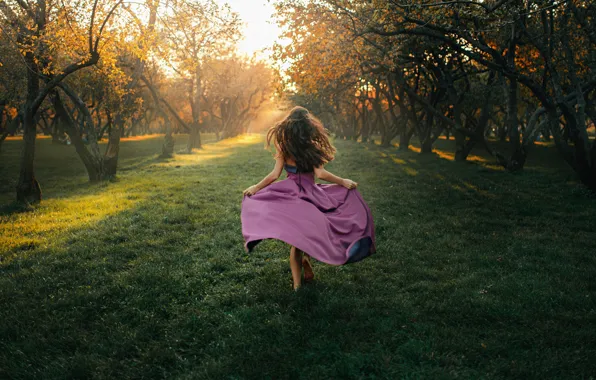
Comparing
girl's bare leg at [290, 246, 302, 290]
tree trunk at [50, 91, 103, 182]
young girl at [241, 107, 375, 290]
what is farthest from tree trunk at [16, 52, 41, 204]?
girl's bare leg at [290, 246, 302, 290]

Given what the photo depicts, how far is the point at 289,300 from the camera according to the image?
6.00m

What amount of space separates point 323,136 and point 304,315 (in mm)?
2721

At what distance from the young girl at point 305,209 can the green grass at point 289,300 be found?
2.70ft

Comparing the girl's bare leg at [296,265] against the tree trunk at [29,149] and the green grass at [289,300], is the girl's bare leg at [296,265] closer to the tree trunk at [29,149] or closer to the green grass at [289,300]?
the green grass at [289,300]

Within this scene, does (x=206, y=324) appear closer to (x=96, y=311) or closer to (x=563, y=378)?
(x=96, y=311)

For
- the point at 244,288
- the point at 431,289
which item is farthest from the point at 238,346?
the point at 431,289

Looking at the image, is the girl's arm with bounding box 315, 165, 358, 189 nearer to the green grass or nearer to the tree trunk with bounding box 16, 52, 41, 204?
the green grass

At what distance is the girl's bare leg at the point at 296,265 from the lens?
6.20 meters

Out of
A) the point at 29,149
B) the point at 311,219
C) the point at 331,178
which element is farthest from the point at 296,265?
the point at 29,149

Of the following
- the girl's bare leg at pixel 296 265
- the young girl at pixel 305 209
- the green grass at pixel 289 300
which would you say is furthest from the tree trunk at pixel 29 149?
the girl's bare leg at pixel 296 265

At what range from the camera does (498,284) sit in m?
6.45

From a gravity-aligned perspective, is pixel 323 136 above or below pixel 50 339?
above

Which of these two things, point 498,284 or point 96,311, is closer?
point 96,311

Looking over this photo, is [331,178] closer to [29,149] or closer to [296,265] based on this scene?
[296,265]
